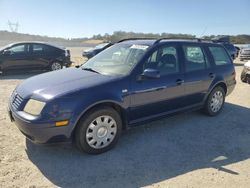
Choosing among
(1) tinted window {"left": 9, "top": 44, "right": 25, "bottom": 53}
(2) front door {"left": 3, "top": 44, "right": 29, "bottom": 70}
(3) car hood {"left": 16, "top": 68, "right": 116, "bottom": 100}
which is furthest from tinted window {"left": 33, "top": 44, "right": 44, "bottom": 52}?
(3) car hood {"left": 16, "top": 68, "right": 116, "bottom": 100}

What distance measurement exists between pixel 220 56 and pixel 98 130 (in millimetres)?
3599

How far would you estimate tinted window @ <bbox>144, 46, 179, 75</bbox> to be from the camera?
458 centimetres

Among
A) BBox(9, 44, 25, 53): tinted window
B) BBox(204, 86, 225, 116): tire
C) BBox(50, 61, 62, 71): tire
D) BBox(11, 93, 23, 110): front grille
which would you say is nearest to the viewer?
BBox(11, 93, 23, 110): front grille

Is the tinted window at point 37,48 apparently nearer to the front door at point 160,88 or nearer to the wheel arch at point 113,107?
the front door at point 160,88

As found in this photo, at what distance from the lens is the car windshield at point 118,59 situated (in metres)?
4.44

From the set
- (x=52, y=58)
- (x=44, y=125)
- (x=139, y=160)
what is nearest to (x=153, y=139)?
(x=139, y=160)

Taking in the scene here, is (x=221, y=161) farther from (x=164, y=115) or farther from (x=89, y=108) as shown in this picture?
(x=89, y=108)

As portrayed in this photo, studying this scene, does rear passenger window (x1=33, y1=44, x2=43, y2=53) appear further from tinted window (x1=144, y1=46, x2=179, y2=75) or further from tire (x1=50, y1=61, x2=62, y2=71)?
tinted window (x1=144, y1=46, x2=179, y2=75)

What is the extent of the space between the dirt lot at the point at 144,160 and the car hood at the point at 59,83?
90 cm

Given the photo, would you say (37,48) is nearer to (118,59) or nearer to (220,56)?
(118,59)

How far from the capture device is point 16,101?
13.2 ft

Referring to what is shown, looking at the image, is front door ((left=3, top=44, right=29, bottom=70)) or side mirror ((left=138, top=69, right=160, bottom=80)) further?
front door ((left=3, top=44, right=29, bottom=70))

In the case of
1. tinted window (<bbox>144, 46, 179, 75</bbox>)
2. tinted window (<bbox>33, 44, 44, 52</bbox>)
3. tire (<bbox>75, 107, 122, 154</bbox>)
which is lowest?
tire (<bbox>75, 107, 122, 154</bbox>)

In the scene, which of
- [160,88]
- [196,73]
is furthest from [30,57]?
[160,88]
